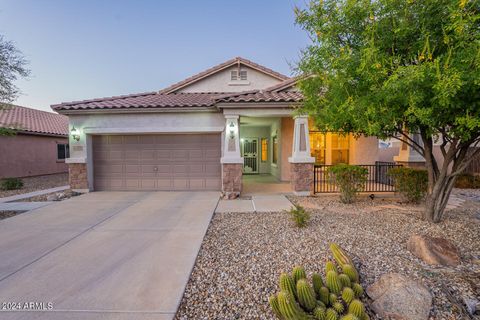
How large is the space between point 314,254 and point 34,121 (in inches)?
843

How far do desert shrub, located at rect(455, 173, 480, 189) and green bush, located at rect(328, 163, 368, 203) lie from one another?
20.1 ft

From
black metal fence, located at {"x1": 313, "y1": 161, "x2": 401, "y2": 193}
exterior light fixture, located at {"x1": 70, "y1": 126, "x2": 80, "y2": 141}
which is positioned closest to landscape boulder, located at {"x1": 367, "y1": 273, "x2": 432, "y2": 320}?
black metal fence, located at {"x1": 313, "y1": 161, "x2": 401, "y2": 193}

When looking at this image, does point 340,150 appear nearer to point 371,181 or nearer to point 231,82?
point 371,181

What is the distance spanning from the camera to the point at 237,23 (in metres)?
18.5

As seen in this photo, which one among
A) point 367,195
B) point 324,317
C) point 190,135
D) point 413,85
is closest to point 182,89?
point 190,135

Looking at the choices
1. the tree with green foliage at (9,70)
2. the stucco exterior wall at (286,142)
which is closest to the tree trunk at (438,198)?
the stucco exterior wall at (286,142)

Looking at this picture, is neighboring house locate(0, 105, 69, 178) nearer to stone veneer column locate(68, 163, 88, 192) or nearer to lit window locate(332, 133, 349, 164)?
stone veneer column locate(68, 163, 88, 192)

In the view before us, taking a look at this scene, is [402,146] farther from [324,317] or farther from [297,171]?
[324,317]

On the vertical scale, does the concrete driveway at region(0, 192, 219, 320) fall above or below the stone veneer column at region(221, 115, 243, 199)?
below

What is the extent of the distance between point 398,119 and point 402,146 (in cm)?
625

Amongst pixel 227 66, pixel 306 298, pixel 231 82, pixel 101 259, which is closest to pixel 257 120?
pixel 231 82

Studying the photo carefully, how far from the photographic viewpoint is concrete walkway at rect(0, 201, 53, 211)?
6666mm

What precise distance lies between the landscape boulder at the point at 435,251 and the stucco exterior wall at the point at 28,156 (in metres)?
19.8

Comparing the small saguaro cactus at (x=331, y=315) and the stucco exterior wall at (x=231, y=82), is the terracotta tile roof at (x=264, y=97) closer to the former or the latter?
the stucco exterior wall at (x=231, y=82)
